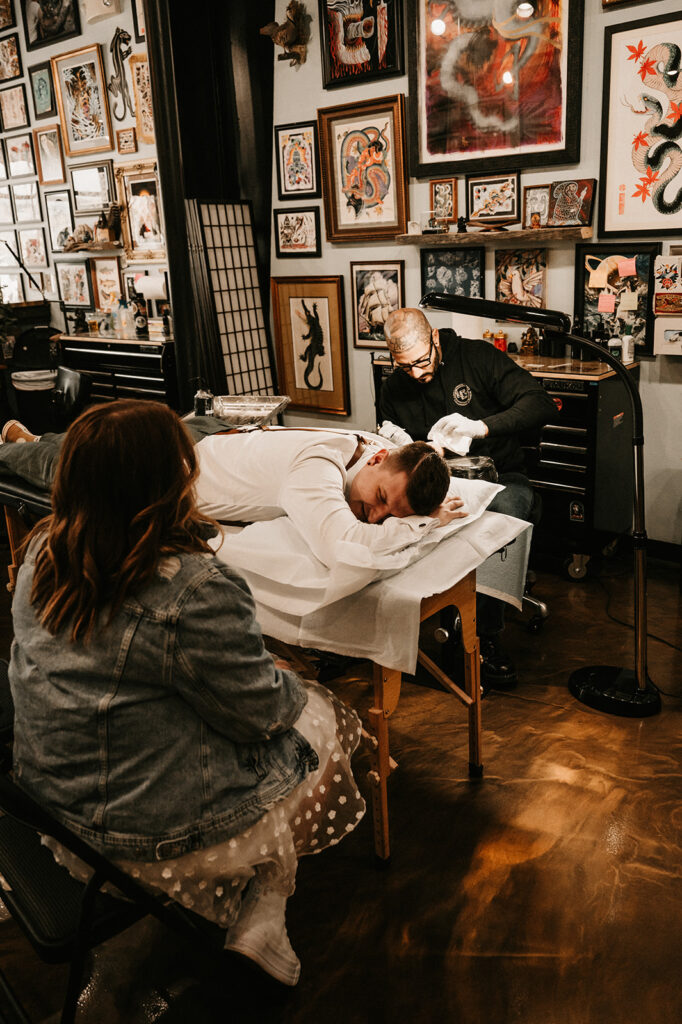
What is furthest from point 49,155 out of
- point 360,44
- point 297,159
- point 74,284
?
point 360,44

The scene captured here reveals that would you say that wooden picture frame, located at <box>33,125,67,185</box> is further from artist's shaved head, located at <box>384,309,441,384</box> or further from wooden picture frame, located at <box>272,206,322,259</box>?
artist's shaved head, located at <box>384,309,441,384</box>

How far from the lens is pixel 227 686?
4.35 feet

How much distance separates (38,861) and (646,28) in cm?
395

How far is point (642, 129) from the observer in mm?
3641

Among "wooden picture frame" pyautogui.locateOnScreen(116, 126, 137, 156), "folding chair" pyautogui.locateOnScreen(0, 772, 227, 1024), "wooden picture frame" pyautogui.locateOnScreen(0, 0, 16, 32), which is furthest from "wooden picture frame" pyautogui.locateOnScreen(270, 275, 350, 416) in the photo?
"folding chair" pyautogui.locateOnScreen(0, 772, 227, 1024)

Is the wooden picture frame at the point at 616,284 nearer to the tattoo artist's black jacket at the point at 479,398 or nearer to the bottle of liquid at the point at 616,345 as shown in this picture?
the bottle of liquid at the point at 616,345

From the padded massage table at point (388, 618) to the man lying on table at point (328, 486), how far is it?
9cm

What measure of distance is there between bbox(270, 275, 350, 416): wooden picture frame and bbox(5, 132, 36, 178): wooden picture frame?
291cm

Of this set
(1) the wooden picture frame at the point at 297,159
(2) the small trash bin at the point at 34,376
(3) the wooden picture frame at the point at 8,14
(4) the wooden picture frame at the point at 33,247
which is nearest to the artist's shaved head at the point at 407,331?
(1) the wooden picture frame at the point at 297,159

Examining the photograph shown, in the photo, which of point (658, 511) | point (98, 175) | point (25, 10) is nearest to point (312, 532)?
point (658, 511)

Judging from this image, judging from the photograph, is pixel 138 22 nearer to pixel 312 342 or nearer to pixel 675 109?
pixel 312 342

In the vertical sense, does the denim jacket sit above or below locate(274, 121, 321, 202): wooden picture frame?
below

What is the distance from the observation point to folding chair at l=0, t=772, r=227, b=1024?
Result: 121 centimetres

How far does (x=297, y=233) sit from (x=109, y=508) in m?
4.31
